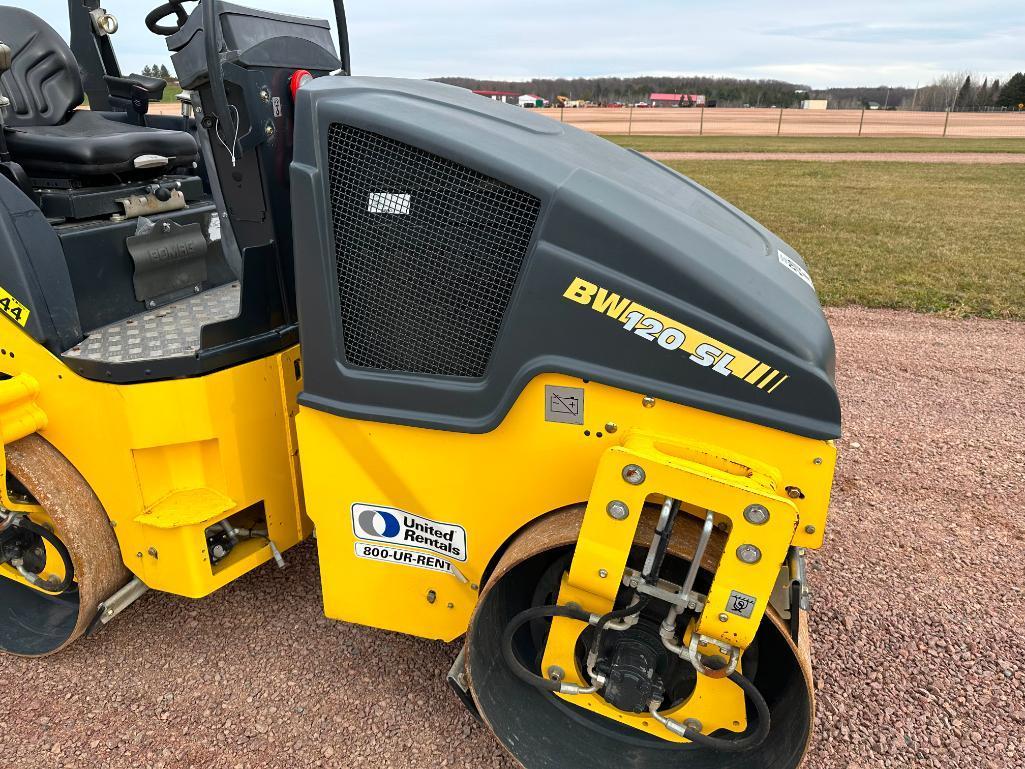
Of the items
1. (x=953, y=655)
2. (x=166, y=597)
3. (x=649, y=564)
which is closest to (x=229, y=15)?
(x=649, y=564)

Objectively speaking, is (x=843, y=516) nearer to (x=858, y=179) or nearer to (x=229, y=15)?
(x=229, y=15)

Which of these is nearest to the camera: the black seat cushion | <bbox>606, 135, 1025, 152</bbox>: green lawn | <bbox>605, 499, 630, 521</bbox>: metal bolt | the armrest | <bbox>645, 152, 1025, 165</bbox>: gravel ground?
<bbox>605, 499, 630, 521</bbox>: metal bolt

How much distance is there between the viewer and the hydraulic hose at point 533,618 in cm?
203

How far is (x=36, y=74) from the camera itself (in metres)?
3.29

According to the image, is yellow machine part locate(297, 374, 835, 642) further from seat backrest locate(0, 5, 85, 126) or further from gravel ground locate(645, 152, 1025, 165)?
gravel ground locate(645, 152, 1025, 165)

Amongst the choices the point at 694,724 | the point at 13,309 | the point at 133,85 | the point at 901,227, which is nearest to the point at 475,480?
the point at 694,724

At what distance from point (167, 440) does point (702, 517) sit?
64.2 inches

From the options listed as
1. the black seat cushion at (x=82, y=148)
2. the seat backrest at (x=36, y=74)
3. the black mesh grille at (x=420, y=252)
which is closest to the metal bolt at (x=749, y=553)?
the black mesh grille at (x=420, y=252)

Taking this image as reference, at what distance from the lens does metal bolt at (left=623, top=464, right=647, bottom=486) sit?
1.84 m

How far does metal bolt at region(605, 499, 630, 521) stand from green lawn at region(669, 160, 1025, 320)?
608cm

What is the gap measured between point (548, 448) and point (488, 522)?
324mm

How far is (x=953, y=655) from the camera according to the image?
2.88 metres

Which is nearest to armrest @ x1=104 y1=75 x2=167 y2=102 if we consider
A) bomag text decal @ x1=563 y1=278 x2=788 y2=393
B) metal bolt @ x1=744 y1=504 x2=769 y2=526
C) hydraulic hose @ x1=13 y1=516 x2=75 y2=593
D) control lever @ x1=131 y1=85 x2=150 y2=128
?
control lever @ x1=131 y1=85 x2=150 y2=128

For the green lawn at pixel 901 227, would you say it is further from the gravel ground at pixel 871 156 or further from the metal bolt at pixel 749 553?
the metal bolt at pixel 749 553
